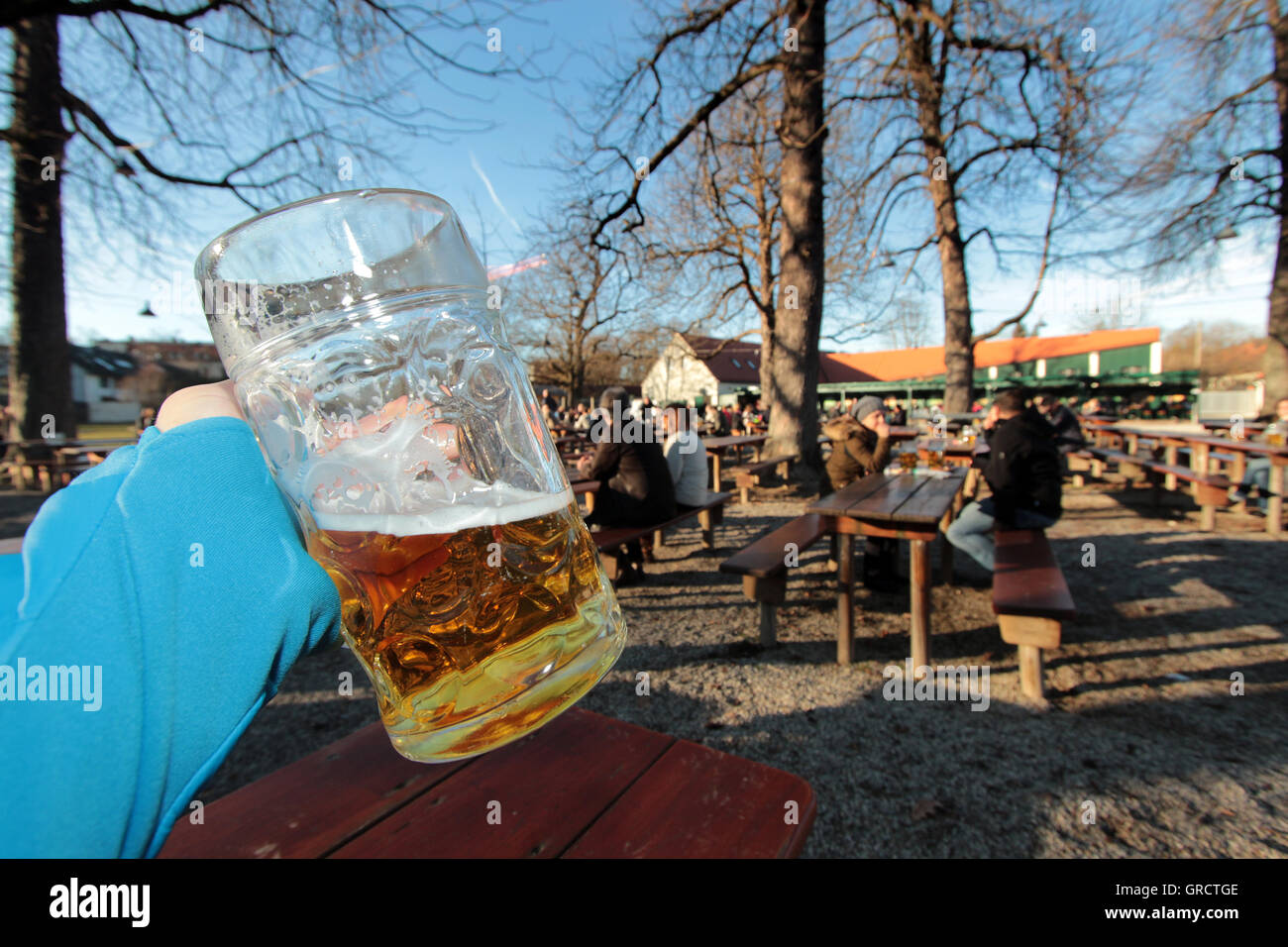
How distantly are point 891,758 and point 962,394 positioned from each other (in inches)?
430

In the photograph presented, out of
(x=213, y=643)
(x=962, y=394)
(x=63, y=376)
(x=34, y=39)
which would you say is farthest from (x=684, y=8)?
(x=63, y=376)

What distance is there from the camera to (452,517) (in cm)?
55

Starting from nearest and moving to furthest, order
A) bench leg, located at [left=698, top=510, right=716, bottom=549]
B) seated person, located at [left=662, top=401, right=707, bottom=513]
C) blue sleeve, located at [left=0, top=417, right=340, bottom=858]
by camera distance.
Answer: blue sleeve, located at [left=0, top=417, right=340, bottom=858] < seated person, located at [left=662, top=401, right=707, bottom=513] < bench leg, located at [left=698, top=510, right=716, bottom=549]

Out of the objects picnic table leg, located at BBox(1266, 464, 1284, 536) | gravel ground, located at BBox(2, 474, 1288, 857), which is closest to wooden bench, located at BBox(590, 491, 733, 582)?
gravel ground, located at BBox(2, 474, 1288, 857)

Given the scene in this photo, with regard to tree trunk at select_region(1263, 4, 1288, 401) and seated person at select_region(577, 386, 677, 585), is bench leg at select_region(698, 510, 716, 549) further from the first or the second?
tree trunk at select_region(1263, 4, 1288, 401)

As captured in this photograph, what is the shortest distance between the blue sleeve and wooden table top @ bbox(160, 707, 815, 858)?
720 millimetres

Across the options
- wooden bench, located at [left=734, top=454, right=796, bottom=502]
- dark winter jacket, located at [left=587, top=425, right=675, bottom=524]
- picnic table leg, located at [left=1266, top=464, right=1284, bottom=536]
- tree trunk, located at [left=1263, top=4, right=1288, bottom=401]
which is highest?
tree trunk, located at [left=1263, top=4, right=1288, bottom=401]

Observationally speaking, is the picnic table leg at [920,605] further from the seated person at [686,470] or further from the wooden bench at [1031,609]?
the seated person at [686,470]

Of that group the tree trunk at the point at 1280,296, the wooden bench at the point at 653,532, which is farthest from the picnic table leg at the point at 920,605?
the tree trunk at the point at 1280,296

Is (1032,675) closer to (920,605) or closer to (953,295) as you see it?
(920,605)

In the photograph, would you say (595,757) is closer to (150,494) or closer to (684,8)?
(150,494)

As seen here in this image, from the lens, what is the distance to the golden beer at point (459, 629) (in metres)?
0.56

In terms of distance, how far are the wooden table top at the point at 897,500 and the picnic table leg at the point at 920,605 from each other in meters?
0.17

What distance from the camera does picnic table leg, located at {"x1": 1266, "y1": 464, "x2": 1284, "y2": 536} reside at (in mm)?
5922
